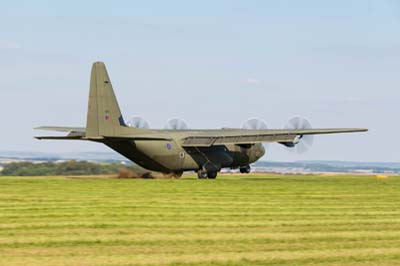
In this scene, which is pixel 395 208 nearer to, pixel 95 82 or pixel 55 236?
pixel 55 236

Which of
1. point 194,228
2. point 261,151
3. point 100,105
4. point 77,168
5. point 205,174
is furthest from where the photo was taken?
point 77,168

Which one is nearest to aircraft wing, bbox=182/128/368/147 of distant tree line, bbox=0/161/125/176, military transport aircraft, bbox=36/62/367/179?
military transport aircraft, bbox=36/62/367/179

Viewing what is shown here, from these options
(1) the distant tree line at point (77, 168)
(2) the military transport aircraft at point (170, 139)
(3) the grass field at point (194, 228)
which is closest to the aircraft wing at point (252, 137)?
(2) the military transport aircraft at point (170, 139)

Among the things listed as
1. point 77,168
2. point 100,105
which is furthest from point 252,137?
point 77,168

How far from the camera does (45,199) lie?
39.2 meters

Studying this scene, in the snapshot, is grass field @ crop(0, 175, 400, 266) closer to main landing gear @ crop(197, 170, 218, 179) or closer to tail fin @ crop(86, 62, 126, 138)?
tail fin @ crop(86, 62, 126, 138)

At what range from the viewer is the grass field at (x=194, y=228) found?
21953 mm

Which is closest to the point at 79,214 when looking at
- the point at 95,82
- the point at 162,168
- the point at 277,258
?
the point at 277,258

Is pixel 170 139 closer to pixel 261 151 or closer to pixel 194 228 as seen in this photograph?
pixel 261 151

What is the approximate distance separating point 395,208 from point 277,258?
1723 cm

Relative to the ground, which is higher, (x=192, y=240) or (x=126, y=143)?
(x=126, y=143)

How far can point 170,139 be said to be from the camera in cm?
6881

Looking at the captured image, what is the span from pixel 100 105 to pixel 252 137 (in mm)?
14648

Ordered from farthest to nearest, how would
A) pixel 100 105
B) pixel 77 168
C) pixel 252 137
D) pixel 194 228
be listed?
1. pixel 77 168
2. pixel 252 137
3. pixel 100 105
4. pixel 194 228
